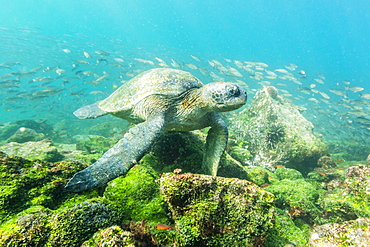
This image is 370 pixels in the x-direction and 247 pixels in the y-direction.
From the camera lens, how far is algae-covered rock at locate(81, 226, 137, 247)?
58.0 inches

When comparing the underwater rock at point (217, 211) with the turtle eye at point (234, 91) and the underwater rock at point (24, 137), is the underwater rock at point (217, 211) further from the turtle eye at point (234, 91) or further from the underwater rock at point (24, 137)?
the underwater rock at point (24, 137)

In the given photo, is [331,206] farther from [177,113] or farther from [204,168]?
[177,113]

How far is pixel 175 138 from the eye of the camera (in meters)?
3.96

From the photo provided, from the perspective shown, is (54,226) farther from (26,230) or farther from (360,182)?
(360,182)

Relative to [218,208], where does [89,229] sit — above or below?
below

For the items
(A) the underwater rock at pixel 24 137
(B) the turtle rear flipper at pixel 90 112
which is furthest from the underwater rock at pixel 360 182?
(A) the underwater rock at pixel 24 137

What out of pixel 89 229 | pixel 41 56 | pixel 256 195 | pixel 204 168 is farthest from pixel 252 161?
pixel 41 56

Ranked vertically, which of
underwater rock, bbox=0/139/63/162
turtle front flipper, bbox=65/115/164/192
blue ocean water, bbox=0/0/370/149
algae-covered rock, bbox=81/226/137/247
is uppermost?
blue ocean water, bbox=0/0/370/149

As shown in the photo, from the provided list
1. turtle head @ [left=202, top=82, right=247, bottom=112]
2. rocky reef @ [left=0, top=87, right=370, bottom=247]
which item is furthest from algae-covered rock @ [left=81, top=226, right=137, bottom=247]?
turtle head @ [left=202, top=82, right=247, bottom=112]

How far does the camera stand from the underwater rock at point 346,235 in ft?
6.26

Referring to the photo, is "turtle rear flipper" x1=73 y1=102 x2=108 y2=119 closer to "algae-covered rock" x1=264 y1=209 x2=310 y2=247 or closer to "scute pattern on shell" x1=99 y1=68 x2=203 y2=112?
"scute pattern on shell" x1=99 y1=68 x2=203 y2=112

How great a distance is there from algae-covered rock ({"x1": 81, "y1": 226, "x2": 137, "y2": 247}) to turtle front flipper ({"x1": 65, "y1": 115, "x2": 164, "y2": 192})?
66cm

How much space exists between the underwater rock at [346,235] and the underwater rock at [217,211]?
842 millimetres

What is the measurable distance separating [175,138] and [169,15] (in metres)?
149
